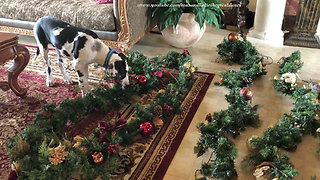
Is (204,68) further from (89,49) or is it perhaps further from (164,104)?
(89,49)

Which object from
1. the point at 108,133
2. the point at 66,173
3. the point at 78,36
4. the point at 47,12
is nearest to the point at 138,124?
the point at 108,133

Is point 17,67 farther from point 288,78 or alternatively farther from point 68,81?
point 288,78

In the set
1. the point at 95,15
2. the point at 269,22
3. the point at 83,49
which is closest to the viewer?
the point at 83,49

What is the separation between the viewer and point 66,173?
149cm

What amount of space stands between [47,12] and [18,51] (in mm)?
1010

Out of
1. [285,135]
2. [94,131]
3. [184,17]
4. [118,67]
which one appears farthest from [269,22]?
[94,131]

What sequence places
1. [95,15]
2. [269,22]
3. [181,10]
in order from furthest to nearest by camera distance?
[269,22] < [181,10] < [95,15]

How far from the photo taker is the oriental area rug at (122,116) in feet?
5.74

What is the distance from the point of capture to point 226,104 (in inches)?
94.3

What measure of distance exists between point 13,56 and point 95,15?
1.00 meters

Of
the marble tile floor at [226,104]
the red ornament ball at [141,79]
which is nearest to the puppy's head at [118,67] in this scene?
the red ornament ball at [141,79]

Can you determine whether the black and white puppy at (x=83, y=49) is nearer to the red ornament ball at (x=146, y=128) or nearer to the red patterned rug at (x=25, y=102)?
the red patterned rug at (x=25, y=102)

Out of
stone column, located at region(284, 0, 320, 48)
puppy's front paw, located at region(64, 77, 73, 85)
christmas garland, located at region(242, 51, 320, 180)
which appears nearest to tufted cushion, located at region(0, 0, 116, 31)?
puppy's front paw, located at region(64, 77, 73, 85)

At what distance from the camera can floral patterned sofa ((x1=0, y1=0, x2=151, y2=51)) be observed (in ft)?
9.69
